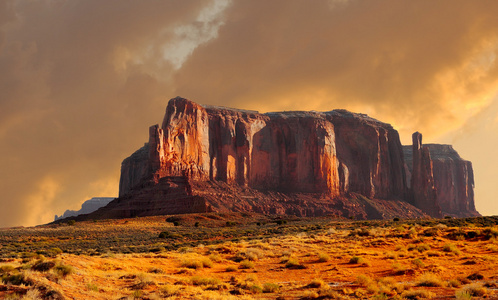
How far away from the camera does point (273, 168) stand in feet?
440

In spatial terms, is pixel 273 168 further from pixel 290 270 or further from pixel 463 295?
pixel 463 295

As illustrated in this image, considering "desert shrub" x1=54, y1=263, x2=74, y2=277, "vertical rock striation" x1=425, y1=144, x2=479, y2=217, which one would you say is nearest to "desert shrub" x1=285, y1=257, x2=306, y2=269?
"desert shrub" x1=54, y1=263, x2=74, y2=277

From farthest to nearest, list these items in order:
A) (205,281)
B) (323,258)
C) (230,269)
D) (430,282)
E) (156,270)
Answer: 1. (323,258)
2. (230,269)
3. (156,270)
4. (205,281)
5. (430,282)

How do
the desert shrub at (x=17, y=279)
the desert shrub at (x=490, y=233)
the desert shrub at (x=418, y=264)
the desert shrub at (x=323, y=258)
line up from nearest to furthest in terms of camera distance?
the desert shrub at (x=17, y=279), the desert shrub at (x=418, y=264), the desert shrub at (x=323, y=258), the desert shrub at (x=490, y=233)

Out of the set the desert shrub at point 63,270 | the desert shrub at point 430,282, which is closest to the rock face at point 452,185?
the desert shrub at point 430,282

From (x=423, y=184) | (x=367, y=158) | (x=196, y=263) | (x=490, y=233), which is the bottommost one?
(x=196, y=263)

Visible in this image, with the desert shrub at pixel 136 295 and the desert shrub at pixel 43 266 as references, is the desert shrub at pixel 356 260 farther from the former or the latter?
the desert shrub at pixel 43 266

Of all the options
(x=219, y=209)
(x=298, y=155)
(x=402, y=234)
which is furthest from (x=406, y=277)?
(x=298, y=155)

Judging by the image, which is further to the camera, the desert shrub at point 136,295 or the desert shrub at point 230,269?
the desert shrub at point 230,269

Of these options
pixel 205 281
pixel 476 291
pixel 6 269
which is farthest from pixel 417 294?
pixel 6 269

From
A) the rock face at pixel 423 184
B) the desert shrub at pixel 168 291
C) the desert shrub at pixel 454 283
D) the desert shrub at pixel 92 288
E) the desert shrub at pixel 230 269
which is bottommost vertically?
the desert shrub at pixel 454 283

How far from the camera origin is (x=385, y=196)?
14775 centimetres

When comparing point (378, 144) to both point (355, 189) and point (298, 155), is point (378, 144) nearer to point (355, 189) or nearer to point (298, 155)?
point (355, 189)

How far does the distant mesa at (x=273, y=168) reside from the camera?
10231cm
